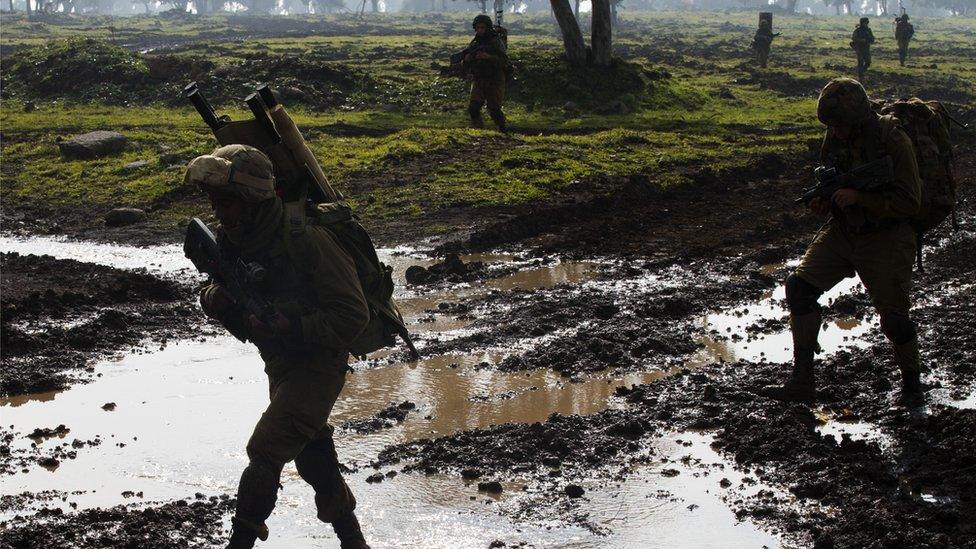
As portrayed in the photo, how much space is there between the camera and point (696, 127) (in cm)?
2086

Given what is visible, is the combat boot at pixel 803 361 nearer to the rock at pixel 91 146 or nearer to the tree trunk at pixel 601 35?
the rock at pixel 91 146

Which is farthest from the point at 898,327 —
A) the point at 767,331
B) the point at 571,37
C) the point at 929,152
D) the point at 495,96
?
the point at 571,37

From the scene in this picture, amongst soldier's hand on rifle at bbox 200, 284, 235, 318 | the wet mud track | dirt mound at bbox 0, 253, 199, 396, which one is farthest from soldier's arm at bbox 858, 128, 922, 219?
dirt mound at bbox 0, 253, 199, 396

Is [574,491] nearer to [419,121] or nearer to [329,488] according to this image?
[329,488]

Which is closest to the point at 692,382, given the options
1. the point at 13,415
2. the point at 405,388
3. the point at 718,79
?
the point at 405,388

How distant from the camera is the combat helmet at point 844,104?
21.6 ft

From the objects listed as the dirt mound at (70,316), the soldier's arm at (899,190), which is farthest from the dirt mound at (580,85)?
the soldier's arm at (899,190)

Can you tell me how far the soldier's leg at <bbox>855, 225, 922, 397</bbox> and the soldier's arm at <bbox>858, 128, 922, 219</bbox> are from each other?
22 centimetres

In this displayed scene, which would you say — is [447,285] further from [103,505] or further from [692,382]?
[103,505]

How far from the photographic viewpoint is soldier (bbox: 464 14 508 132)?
18281 millimetres

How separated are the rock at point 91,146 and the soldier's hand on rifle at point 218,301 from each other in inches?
527

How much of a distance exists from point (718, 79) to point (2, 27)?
44.0m

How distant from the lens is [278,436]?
482 centimetres

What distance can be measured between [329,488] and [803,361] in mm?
3128
